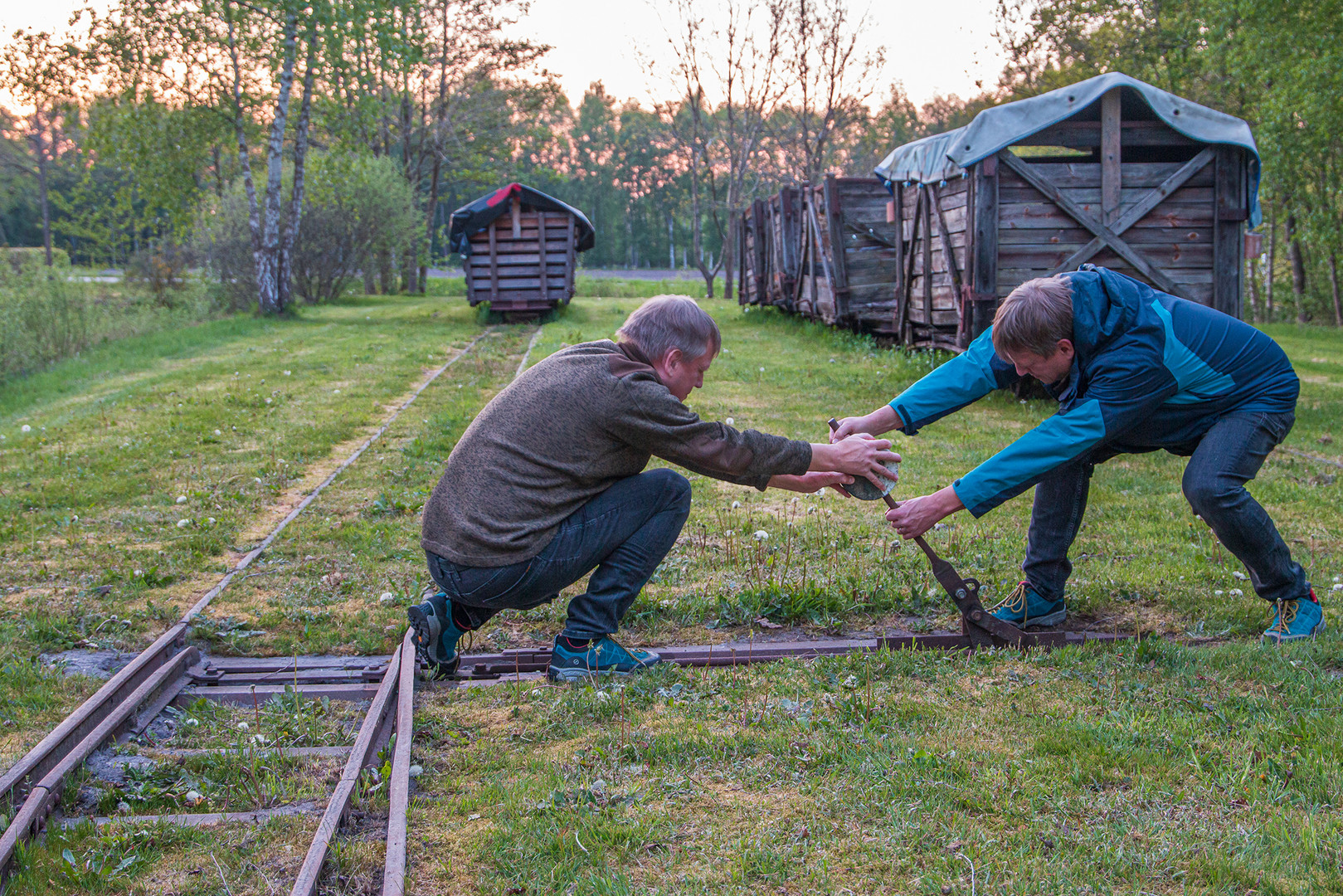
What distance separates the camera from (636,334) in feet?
11.8

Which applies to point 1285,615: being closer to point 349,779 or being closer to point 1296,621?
point 1296,621

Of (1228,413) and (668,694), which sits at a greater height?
(1228,413)

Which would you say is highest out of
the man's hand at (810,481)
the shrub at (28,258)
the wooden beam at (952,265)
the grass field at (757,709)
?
the shrub at (28,258)

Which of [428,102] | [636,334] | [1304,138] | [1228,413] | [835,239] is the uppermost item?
[428,102]

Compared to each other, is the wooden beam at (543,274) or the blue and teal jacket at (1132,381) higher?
the wooden beam at (543,274)

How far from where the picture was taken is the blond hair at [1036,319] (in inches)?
141

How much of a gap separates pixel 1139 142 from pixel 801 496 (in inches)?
238

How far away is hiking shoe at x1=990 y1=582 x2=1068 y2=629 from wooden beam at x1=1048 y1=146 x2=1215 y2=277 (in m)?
6.52

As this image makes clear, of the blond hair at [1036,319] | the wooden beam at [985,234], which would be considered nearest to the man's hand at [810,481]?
the blond hair at [1036,319]

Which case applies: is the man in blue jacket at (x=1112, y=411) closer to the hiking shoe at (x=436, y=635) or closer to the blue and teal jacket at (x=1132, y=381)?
the blue and teal jacket at (x=1132, y=381)

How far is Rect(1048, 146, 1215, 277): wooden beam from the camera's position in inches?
394

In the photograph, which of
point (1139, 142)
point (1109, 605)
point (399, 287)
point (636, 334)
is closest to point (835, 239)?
point (1139, 142)

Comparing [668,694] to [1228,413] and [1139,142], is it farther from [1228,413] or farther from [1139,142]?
[1139,142]

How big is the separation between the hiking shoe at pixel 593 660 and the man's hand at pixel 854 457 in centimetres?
102
